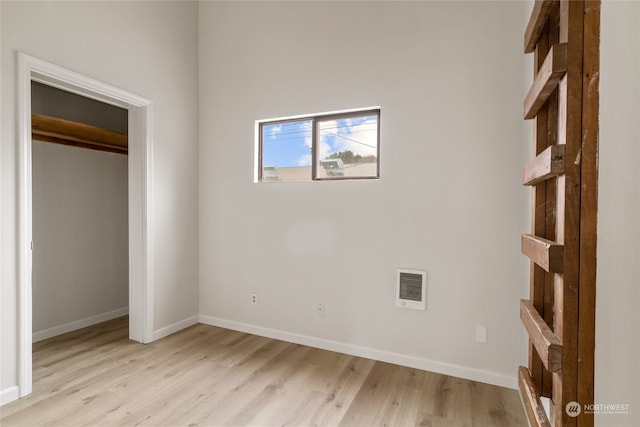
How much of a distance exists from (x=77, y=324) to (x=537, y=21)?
4318 millimetres

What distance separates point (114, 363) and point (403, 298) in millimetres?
2328

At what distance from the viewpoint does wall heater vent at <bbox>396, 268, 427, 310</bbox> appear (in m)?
2.55

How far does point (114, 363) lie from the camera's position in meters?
2.60

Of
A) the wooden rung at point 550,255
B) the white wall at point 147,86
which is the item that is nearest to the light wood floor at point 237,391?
the white wall at point 147,86

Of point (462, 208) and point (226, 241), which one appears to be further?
point (226, 241)

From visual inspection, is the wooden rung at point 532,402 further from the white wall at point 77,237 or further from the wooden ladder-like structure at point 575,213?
the white wall at point 77,237

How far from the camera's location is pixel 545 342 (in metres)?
0.99

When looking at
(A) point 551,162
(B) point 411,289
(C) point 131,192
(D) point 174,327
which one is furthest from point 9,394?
(A) point 551,162

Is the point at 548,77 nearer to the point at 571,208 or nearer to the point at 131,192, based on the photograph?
the point at 571,208

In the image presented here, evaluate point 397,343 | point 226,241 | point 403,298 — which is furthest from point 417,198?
point 226,241

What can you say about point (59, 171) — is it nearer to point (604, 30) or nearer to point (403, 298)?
point (403, 298)

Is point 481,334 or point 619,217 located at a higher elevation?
point 619,217

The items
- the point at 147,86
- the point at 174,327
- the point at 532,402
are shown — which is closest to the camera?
the point at 532,402

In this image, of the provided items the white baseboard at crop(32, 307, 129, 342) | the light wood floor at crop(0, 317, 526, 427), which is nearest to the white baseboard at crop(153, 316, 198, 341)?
the light wood floor at crop(0, 317, 526, 427)
